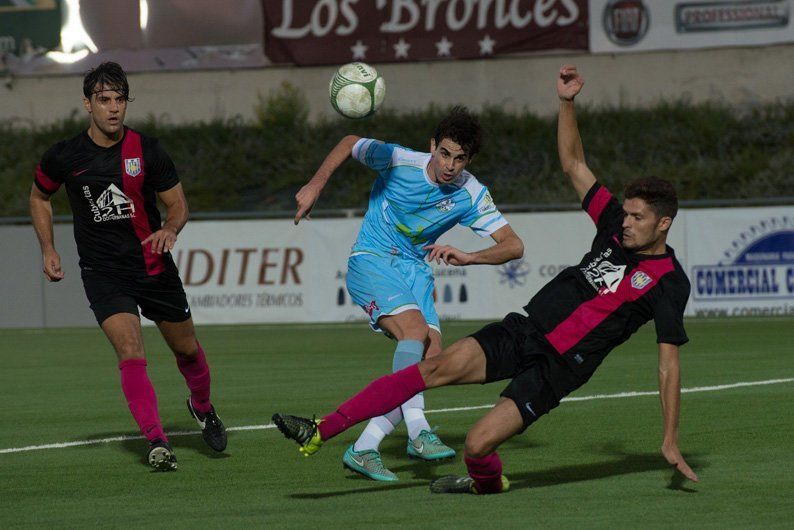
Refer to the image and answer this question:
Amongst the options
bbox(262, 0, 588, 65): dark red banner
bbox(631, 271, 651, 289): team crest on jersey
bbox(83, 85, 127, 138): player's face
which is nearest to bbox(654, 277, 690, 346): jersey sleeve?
bbox(631, 271, 651, 289): team crest on jersey

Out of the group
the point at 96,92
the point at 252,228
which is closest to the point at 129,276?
the point at 96,92

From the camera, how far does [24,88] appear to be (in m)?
33.2

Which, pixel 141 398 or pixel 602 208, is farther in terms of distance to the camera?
pixel 141 398

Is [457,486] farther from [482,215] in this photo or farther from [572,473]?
[482,215]

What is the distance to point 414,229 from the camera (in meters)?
8.13

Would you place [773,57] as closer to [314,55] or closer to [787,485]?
[314,55]

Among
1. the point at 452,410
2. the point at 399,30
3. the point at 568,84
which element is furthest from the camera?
the point at 399,30

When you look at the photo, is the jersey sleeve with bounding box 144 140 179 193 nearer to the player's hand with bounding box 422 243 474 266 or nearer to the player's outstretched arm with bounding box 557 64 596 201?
the player's hand with bounding box 422 243 474 266

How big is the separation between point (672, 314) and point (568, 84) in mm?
1438

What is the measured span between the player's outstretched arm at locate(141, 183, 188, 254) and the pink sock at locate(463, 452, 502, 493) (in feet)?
7.34

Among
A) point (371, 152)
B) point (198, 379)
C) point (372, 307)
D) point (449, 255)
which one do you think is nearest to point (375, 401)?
point (449, 255)

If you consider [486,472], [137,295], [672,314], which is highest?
[672,314]

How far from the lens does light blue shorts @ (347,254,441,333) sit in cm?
786

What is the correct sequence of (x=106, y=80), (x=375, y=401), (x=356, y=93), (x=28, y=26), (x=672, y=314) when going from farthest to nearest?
(x=28, y=26)
(x=356, y=93)
(x=106, y=80)
(x=672, y=314)
(x=375, y=401)
